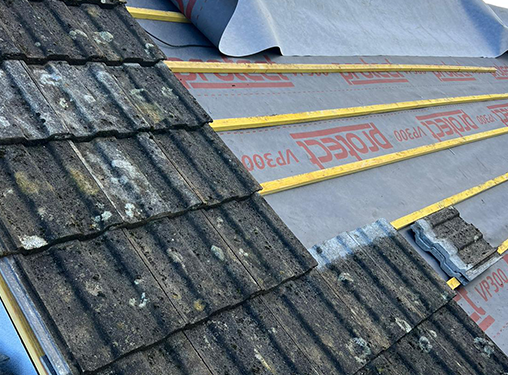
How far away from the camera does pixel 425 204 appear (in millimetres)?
4410

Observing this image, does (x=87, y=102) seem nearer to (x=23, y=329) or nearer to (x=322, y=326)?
(x=23, y=329)

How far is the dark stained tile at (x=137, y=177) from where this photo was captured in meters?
2.03

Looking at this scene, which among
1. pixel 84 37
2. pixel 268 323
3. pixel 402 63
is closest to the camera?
pixel 268 323

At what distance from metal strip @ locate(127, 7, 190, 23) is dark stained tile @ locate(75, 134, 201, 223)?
2.25m

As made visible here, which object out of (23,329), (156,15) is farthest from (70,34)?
(156,15)

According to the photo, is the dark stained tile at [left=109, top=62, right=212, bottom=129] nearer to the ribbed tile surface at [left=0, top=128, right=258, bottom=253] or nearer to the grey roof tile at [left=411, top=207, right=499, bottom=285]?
the ribbed tile surface at [left=0, top=128, right=258, bottom=253]

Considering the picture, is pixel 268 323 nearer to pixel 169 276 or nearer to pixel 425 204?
pixel 169 276

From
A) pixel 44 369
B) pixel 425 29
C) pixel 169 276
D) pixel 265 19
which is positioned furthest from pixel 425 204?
pixel 425 29

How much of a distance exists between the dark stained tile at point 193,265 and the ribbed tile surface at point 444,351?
74 cm

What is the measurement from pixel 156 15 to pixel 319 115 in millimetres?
1686

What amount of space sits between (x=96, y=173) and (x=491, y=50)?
906cm

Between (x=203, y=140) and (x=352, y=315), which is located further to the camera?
(x=203, y=140)

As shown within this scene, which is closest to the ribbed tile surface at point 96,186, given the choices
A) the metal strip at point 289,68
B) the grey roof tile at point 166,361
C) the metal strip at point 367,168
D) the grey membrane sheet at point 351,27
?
the grey roof tile at point 166,361

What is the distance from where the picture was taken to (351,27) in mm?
6359
